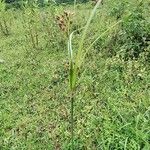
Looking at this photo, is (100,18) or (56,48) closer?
(56,48)

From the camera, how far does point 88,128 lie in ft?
15.6

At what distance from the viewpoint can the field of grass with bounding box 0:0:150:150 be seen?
4594mm

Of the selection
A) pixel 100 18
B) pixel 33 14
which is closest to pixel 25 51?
pixel 33 14

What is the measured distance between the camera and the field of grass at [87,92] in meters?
4.59

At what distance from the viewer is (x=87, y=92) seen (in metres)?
5.91

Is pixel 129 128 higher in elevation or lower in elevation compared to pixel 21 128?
higher

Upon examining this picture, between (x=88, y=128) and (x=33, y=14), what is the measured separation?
5509 mm

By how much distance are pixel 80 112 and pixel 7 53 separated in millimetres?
4368

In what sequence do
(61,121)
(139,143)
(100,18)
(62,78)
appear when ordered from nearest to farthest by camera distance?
1. (139,143)
2. (61,121)
3. (62,78)
4. (100,18)

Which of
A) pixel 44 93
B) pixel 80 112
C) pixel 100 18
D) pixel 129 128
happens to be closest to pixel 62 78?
pixel 44 93

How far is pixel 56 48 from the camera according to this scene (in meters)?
8.82

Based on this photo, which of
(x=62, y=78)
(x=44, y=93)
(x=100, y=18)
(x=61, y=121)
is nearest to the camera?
(x=61, y=121)

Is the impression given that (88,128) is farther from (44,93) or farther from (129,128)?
(44,93)

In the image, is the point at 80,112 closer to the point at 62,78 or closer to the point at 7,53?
the point at 62,78
